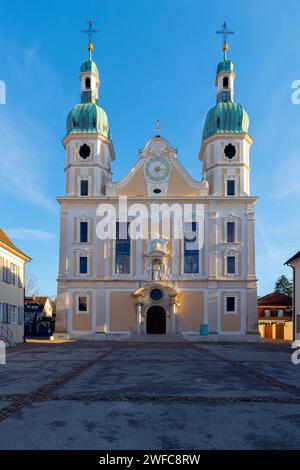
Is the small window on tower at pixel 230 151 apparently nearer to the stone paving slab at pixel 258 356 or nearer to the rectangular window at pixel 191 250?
the rectangular window at pixel 191 250

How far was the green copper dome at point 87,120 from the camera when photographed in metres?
47.1

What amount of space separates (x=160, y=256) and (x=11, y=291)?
13483 mm

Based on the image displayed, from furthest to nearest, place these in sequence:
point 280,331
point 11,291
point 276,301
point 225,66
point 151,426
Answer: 1. point 276,301
2. point 280,331
3. point 225,66
4. point 11,291
5. point 151,426

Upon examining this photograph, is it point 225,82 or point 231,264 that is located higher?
point 225,82

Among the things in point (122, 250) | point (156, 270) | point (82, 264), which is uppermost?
point (122, 250)

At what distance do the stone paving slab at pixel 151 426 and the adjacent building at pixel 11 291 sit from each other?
23843 millimetres

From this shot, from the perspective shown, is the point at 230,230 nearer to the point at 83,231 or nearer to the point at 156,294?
the point at 156,294

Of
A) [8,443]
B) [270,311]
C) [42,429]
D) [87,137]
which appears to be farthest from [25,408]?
[270,311]

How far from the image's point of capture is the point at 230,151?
4662 centimetres

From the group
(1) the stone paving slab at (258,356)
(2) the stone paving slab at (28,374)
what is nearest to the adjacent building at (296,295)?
(1) the stone paving slab at (258,356)

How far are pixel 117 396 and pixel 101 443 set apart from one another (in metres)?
4.32

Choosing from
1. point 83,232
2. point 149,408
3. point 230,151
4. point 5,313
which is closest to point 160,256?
point 83,232

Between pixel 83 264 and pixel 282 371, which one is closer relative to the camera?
pixel 282 371

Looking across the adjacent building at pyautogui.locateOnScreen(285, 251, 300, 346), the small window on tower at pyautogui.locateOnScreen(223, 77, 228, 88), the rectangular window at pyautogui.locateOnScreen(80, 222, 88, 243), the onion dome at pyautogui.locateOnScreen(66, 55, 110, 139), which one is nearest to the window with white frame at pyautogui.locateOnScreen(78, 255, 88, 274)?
the rectangular window at pyautogui.locateOnScreen(80, 222, 88, 243)
